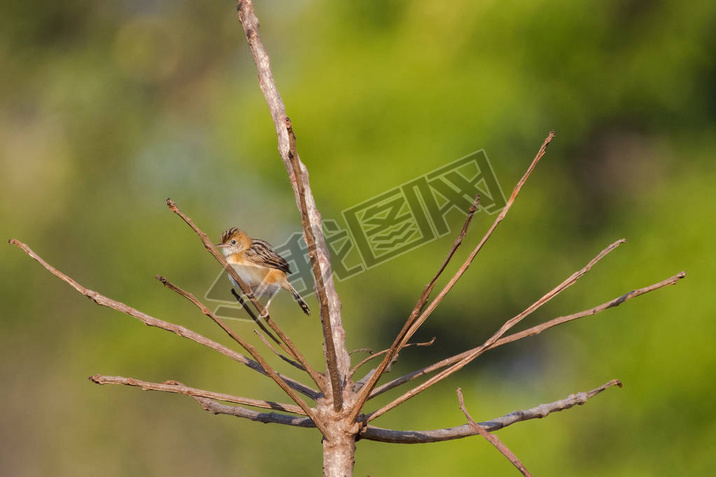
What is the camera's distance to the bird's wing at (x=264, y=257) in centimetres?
290

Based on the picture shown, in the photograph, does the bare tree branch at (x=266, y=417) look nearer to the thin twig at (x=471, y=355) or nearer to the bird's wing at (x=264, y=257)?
the thin twig at (x=471, y=355)

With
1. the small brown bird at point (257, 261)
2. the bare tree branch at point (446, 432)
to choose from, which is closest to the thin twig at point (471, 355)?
the bare tree branch at point (446, 432)

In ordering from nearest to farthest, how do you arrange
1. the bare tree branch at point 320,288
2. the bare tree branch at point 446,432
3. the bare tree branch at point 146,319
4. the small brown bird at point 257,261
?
the bare tree branch at point 320,288
the bare tree branch at point 146,319
the bare tree branch at point 446,432
the small brown bird at point 257,261

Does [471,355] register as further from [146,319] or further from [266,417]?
[146,319]

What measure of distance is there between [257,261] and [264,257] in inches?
1.3

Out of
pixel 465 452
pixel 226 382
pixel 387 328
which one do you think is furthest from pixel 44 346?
pixel 465 452

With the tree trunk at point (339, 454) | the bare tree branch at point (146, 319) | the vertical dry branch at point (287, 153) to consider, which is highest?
the vertical dry branch at point (287, 153)

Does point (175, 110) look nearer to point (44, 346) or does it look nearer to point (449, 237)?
point (44, 346)

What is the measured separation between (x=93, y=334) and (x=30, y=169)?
5.99 ft

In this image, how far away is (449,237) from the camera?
453 centimetres

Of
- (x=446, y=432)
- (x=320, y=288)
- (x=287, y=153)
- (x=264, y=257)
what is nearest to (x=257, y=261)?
(x=264, y=257)

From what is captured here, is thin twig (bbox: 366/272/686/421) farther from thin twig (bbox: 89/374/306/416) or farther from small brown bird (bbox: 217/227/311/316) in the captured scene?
small brown bird (bbox: 217/227/311/316)

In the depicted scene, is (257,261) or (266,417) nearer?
(266,417)

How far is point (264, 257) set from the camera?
292 cm
